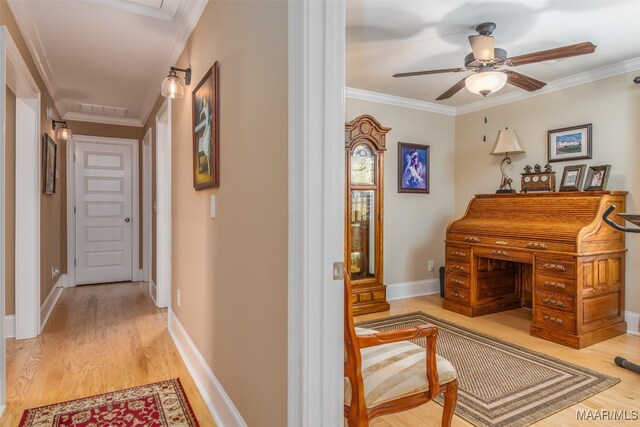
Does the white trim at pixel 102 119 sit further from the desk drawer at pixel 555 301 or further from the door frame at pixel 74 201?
the desk drawer at pixel 555 301

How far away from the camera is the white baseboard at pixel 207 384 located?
1.74 metres

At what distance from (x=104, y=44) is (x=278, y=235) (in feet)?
8.99

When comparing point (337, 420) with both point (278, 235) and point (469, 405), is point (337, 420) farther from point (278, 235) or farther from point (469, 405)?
point (469, 405)

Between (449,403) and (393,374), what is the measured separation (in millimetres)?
341

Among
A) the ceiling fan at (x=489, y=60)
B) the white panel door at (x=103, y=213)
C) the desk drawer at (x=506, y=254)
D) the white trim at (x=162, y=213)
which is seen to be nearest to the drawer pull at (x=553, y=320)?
the desk drawer at (x=506, y=254)

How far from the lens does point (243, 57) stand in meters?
1.62

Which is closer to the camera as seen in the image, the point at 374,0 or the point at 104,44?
the point at 374,0

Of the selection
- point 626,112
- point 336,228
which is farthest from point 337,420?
point 626,112

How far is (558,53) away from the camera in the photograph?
238cm

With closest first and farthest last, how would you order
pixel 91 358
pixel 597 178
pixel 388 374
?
pixel 388 374 → pixel 91 358 → pixel 597 178

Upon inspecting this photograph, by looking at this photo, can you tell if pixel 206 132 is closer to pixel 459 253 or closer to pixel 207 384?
pixel 207 384

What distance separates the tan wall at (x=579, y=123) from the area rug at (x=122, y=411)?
379 centimetres

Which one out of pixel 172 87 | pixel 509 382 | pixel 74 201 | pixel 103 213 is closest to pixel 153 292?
pixel 103 213

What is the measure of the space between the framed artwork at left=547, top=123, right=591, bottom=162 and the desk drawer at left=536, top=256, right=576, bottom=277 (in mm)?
1189
